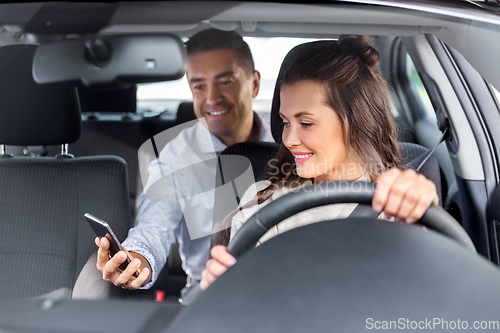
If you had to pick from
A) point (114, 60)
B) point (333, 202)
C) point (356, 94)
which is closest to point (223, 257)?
point (333, 202)

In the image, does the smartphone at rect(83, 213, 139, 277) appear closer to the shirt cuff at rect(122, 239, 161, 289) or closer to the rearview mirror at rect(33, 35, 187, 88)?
the shirt cuff at rect(122, 239, 161, 289)

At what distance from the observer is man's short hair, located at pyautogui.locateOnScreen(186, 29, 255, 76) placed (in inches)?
41.7

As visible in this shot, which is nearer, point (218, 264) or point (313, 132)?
point (218, 264)

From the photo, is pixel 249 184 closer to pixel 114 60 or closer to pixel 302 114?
pixel 302 114

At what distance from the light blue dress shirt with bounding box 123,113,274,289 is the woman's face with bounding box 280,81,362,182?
0.36m

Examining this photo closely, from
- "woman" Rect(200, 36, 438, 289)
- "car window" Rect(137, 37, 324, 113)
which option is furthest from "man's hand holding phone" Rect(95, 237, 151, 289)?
"car window" Rect(137, 37, 324, 113)

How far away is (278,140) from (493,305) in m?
0.87

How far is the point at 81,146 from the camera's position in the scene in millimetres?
2561

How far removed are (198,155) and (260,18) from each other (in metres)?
0.68

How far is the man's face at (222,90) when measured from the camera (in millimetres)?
1283

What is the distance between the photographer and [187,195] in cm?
147

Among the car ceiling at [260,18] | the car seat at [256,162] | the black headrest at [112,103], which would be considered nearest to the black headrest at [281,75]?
the car seat at [256,162]

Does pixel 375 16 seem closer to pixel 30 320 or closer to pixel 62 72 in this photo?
pixel 62 72

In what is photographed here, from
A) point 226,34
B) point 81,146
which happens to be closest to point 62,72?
point 226,34
